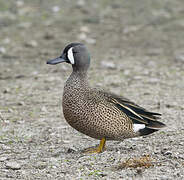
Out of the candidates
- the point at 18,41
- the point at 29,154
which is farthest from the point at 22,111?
the point at 18,41

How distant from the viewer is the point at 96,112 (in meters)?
5.32

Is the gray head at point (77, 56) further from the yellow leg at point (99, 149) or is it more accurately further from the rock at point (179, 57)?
the rock at point (179, 57)

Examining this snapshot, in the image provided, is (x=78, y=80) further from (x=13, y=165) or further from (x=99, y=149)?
(x=13, y=165)

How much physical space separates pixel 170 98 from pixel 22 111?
7.43 feet

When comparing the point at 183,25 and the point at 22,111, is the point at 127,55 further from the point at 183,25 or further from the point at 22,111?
the point at 22,111

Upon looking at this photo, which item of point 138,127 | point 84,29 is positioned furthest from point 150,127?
point 84,29

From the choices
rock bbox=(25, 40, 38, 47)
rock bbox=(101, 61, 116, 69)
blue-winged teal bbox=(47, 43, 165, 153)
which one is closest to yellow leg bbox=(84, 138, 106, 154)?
blue-winged teal bbox=(47, 43, 165, 153)

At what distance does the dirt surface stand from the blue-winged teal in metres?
0.21

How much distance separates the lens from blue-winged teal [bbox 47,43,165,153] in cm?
530

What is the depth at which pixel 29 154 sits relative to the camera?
550 centimetres

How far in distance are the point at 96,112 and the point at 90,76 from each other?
4.08m

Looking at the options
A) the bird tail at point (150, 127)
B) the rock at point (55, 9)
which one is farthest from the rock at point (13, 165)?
the rock at point (55, 9)

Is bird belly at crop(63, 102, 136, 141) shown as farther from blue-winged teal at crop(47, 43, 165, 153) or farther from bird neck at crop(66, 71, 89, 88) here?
bird neck at crop(66, 71, 89, 88)

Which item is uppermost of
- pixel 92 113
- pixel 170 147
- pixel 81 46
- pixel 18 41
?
pixel 81 46
